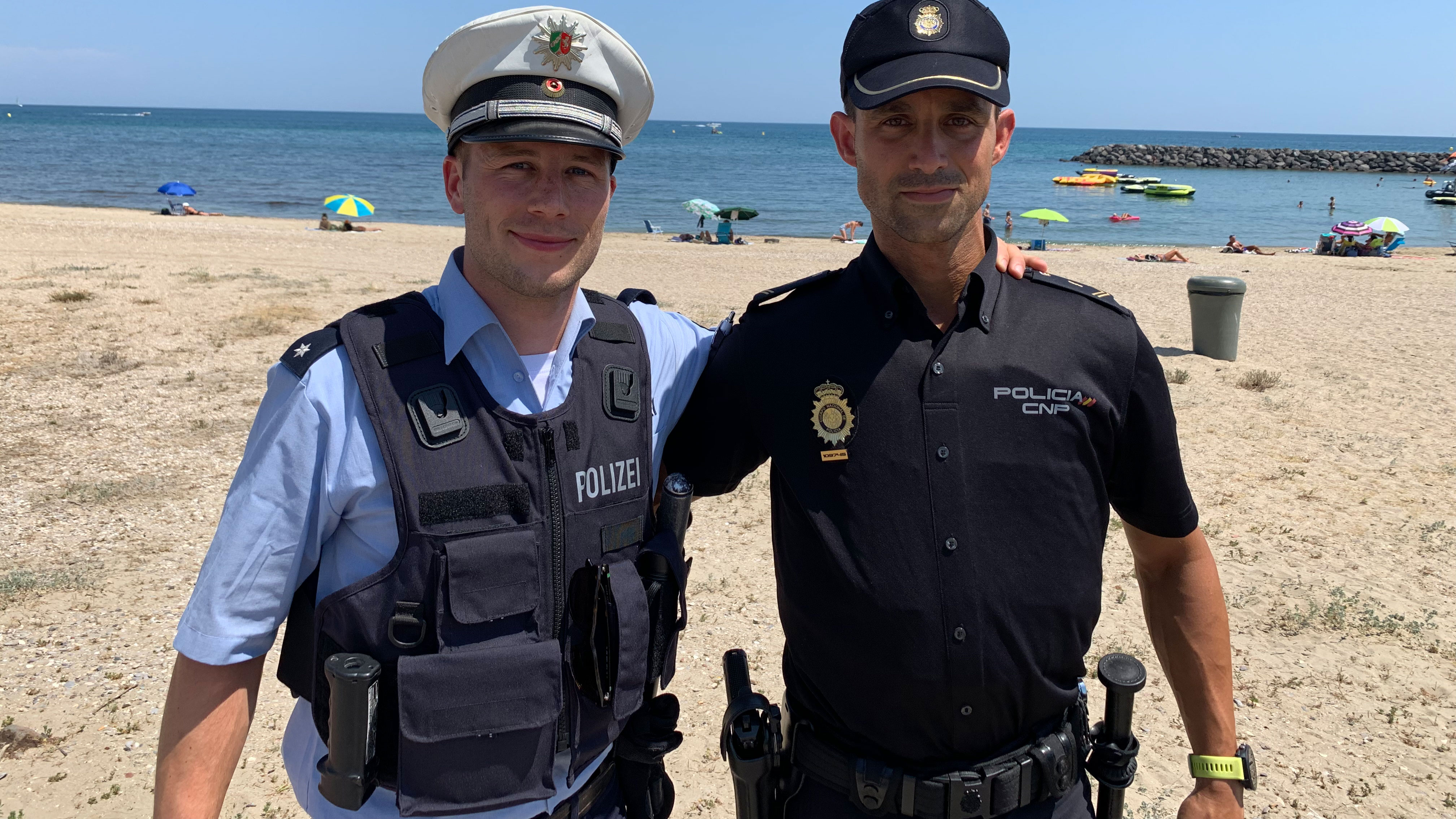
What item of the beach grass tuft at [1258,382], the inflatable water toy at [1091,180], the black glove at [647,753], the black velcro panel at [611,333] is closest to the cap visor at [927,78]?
the black velcro panel at [611,333]

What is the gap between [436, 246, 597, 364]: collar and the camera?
2004mm

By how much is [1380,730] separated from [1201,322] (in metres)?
8.81

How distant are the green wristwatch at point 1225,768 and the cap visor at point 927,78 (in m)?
1.60

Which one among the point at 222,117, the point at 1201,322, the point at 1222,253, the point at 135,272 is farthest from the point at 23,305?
the point at 222,117

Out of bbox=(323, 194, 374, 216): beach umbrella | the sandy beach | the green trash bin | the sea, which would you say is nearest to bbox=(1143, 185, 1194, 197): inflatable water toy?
the sea

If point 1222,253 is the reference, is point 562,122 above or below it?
above

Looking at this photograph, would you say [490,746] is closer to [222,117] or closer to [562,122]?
[562,122]

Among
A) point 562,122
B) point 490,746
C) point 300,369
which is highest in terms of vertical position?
point 562,122

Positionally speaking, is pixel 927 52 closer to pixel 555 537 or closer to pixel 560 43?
pixel 560 43

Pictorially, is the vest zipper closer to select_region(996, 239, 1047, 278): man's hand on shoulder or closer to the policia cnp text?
the policia cnp text

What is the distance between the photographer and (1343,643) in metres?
5.31

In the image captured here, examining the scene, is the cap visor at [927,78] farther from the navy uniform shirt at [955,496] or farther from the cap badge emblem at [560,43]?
the cap badge emblem at [560,43]

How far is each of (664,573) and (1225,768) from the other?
4.53 feet

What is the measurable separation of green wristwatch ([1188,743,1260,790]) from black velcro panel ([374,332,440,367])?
6.41 feet
